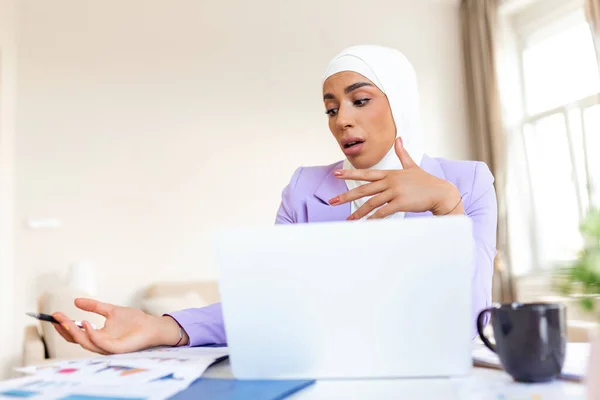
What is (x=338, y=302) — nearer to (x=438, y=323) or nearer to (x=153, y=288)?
(x=438, y=323)

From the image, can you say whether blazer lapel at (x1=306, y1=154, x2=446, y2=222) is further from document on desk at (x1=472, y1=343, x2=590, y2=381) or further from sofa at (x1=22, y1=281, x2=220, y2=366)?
sofa at (x1=22, y1=281, x2=220, y2=366)

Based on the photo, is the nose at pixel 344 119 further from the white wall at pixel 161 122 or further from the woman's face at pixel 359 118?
the white wall at pixel 161 122

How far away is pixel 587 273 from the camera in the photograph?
26 cm

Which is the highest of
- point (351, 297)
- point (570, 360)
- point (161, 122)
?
point (161, 122)

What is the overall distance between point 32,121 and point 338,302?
150 inches

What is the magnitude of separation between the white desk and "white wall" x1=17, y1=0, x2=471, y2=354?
3602mm

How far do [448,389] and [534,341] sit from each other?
0.33 ft

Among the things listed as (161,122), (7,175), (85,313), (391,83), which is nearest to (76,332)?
(391,83)

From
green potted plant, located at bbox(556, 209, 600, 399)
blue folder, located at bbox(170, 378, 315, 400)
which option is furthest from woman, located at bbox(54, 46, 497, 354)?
green potted plant, located at bbox(556, 209, 600, 399)

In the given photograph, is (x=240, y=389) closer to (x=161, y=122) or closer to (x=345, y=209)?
(x=345, y=209)

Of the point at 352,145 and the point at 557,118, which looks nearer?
the point at 352,145

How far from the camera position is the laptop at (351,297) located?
0.61 metres

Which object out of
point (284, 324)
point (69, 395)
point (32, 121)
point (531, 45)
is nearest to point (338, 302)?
point (284, 324)

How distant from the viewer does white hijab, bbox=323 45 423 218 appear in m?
1.45
